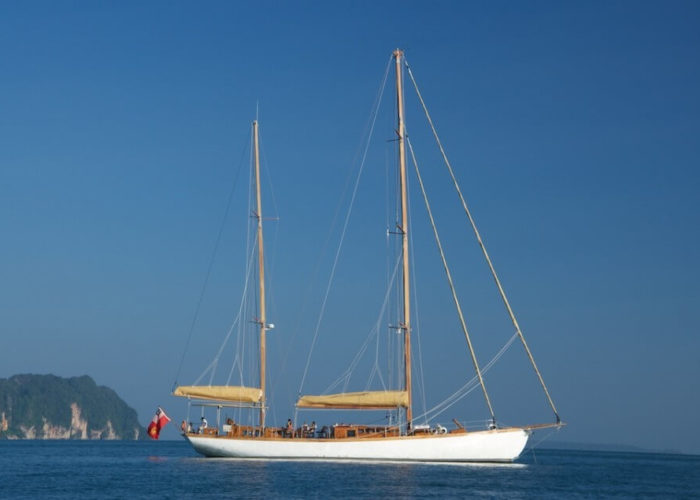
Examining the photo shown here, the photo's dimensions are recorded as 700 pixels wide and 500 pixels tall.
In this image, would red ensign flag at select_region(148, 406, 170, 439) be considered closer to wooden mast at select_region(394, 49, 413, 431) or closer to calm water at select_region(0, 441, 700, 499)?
calm water at select_region(0, 441, 700, 499)

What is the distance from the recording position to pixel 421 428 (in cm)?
7181

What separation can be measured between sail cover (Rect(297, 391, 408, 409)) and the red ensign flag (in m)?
13.8

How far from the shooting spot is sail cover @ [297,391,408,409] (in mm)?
73062

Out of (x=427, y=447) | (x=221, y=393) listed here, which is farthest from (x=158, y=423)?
(x=427, y=447)

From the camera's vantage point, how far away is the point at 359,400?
73875 millimetres

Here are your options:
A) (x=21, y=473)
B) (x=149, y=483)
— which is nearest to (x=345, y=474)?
(x=149, y=483)

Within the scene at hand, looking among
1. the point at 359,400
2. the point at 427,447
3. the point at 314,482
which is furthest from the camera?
the point at 359,400

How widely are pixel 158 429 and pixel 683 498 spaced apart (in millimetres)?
41929

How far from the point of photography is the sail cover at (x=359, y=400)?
240 ft

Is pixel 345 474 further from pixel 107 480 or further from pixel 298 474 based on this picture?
pixel 107 480

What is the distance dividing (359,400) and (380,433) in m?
3.27

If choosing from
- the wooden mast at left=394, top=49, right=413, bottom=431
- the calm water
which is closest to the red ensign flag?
the calm water

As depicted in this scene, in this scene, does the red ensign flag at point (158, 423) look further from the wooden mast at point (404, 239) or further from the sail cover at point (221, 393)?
the wooden mast at point (404, 239)

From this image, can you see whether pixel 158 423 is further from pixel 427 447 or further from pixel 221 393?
pixel 427 447
